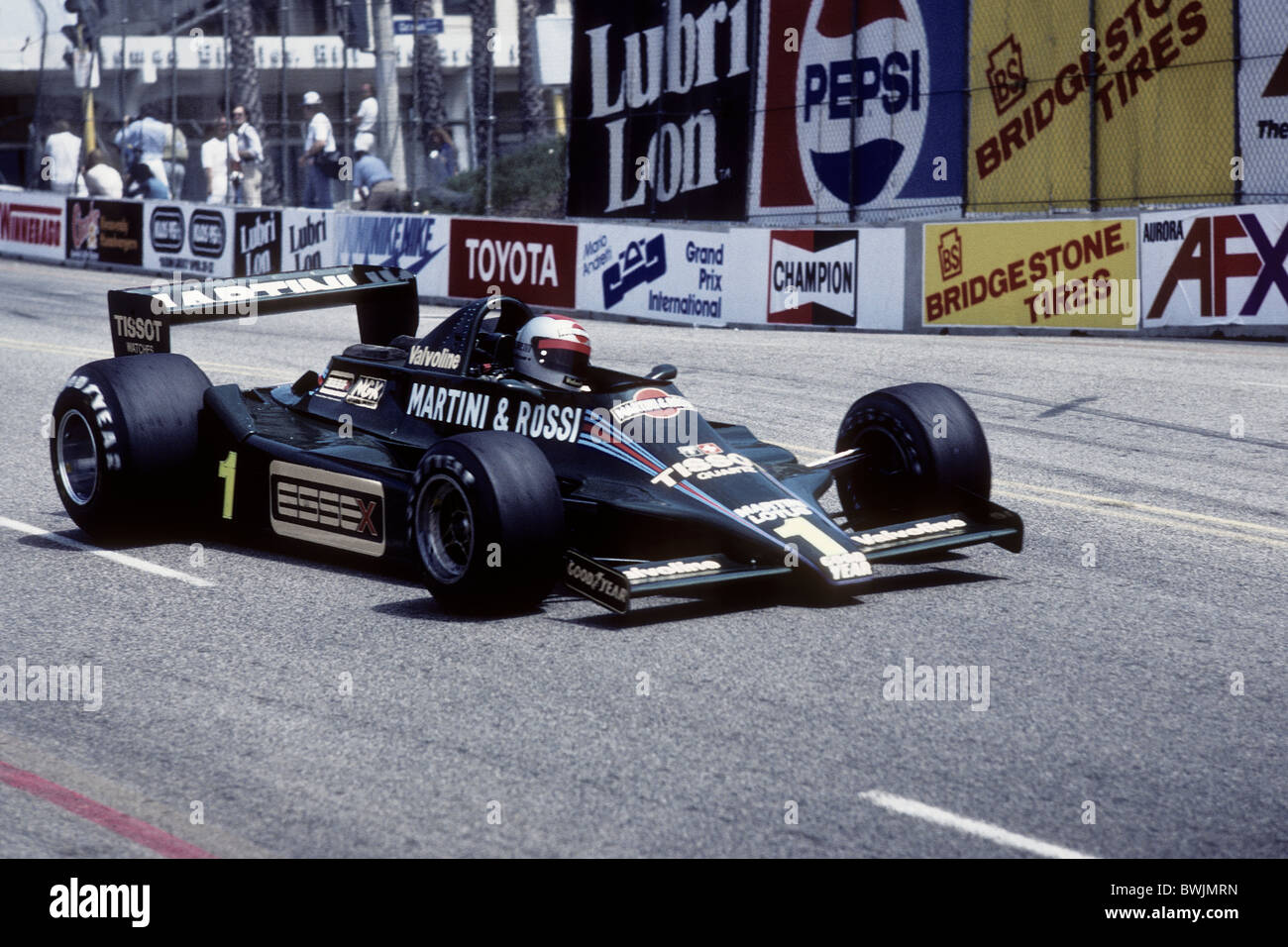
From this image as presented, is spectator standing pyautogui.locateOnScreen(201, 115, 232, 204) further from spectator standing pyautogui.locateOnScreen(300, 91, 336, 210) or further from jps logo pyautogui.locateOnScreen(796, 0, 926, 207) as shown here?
jps logo pyautogui.locateOnScreen(796, 0, 926, 207)

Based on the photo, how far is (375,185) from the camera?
28672 millimetres

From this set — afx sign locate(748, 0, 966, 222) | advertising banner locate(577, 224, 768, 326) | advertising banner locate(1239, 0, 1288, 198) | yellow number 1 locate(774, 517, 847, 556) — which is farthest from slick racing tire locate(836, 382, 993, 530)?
afx sign locate(748, 0, 966, 222)

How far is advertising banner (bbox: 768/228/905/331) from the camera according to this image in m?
19.3

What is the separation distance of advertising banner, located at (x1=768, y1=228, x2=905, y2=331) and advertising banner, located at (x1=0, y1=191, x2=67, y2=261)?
54.9ft

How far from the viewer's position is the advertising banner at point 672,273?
67.1 ft

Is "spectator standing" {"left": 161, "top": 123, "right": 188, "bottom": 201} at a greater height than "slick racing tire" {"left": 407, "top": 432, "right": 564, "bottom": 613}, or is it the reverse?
"spectator standing" {"left": 161, "top": 123, "right": 188, "bottom": 201}

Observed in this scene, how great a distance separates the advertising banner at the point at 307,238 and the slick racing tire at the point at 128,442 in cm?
1659

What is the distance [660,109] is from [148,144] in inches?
399

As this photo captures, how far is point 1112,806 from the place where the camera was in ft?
16.0

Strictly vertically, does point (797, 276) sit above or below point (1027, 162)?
below

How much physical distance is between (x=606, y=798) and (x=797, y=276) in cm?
1553
